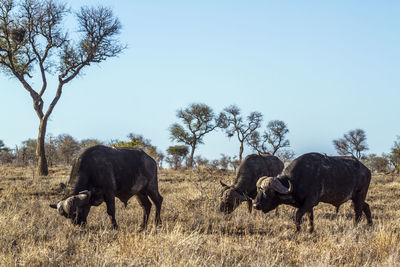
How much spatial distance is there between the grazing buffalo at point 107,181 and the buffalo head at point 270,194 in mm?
2258

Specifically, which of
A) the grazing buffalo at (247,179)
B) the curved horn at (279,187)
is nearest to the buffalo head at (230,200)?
the grazing buffalo at (247,179)

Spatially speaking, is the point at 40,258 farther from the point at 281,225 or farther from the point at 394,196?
the point at 394,196

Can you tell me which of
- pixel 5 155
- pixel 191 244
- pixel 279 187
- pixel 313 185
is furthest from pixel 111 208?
pixel 5 155

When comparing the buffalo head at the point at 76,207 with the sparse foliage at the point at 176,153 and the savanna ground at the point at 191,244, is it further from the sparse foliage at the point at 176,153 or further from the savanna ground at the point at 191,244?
the sparse foliage at the point at 176,153

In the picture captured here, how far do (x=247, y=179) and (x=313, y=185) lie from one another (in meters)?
2.96

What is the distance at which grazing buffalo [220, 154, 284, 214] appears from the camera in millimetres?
10250

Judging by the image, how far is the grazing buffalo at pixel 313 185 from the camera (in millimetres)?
8031

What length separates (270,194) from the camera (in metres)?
8.04

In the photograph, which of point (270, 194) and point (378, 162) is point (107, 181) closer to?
point (270, 194)

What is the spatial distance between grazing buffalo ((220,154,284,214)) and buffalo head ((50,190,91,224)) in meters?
3.64

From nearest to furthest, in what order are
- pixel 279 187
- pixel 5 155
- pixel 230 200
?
1. pixel 279 187
2. pixel 230 200
3. pixel 5 155

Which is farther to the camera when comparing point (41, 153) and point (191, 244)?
point (41, 153)

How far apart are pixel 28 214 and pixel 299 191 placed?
5.70m

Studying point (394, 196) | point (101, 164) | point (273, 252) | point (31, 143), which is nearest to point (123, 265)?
point (273, 252)
